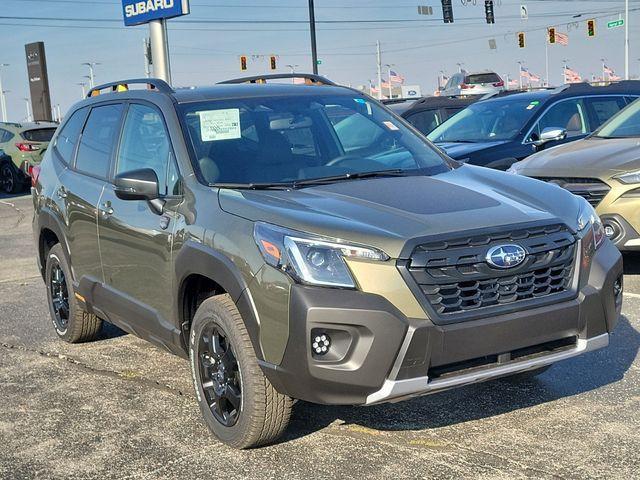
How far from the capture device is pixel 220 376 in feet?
13.8

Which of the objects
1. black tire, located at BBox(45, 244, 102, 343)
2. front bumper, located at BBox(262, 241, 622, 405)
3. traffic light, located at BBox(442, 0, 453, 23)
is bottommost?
black tire, located at BBox(45, 244, 102, 343)

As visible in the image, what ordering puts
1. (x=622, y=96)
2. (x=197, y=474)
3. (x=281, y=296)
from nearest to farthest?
(x=281, y=296) → (x=197, y=474) → (x=622, y=96)

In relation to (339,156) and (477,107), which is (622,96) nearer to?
(477,107)

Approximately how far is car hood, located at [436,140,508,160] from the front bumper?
19.0ft

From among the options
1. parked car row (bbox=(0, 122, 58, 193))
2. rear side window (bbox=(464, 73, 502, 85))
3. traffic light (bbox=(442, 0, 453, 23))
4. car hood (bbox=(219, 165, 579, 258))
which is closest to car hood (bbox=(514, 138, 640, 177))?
car hood (bbox=(219, 165, 579, 258))

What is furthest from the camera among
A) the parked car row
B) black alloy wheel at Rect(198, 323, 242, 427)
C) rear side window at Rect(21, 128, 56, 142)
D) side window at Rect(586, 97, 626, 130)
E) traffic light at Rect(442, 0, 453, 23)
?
traffic light at Rect(442, 0, 453, 23)

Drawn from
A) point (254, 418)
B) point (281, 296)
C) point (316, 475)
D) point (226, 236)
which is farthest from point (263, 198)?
point (316, 475)

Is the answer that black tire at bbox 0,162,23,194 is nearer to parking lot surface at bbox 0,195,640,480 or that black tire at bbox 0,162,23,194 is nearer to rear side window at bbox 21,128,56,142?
rear side window at bbox 21,128,56,142

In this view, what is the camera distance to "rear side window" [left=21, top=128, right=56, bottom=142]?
68.9 feet

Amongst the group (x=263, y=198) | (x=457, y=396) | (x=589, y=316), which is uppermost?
(x=263, y=198)

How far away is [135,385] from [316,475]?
5.93 ft

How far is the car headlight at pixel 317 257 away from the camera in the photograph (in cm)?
359

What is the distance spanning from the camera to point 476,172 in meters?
4.80

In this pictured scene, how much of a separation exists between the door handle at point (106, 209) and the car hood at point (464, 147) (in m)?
4.97
